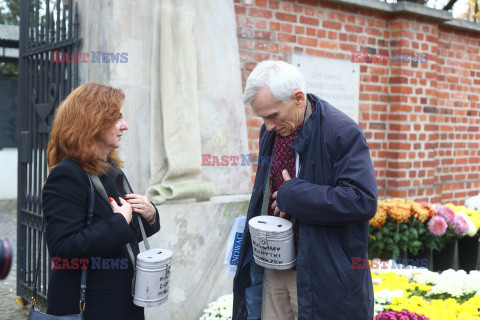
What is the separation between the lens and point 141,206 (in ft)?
7.57

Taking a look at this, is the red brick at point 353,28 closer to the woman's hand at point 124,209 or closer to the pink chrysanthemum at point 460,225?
the pink chrysanthemum at point 460,225

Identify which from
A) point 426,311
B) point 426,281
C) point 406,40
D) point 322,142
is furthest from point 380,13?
point 322,142

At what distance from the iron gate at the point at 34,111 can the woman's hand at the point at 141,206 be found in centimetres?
204

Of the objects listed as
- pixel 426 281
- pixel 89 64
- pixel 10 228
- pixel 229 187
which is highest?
pixel 89 64

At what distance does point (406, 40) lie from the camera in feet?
19.0

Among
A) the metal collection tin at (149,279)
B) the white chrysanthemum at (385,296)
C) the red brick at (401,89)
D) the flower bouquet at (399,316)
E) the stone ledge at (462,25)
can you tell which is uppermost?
the stone ledge at (462,25)

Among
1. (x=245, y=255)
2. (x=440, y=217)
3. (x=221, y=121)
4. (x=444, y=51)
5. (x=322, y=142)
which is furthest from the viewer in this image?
(x=444, y=51)

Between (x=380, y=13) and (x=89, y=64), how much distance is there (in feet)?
11.4

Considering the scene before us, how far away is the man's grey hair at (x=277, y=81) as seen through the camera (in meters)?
2.22

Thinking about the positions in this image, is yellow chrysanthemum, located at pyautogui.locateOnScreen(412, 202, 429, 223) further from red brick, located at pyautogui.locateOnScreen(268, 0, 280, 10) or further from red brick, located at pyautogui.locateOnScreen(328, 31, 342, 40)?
red brick, located at pyautogui.locateOnScreen(268, 0, 280, 10)

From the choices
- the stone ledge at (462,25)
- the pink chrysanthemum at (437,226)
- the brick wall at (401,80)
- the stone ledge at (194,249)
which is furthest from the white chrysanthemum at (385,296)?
the stone ledge at (462,25)

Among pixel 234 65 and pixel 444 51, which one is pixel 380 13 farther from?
pixel 234 65

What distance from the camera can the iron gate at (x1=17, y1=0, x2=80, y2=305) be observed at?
419cm

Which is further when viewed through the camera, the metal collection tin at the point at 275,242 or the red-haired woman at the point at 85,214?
the metal collection tin at the point at 275,242
